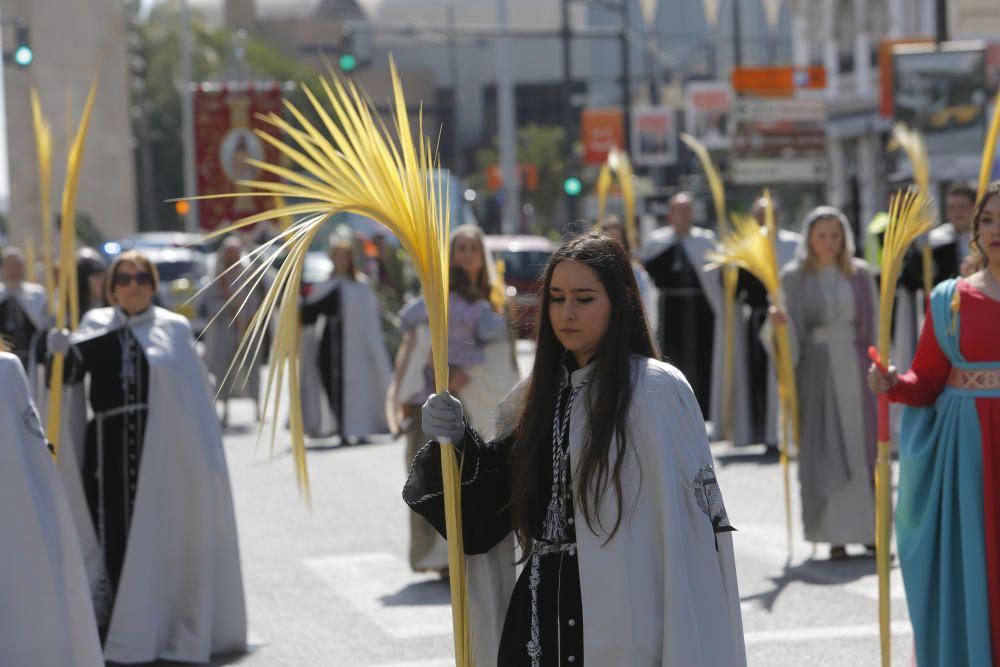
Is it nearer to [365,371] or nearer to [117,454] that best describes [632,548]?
[117,454]

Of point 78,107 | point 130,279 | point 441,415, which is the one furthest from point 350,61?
point 441,415

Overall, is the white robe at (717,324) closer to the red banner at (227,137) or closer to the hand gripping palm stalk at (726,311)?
the hand gripping palm stalk at (726,311)

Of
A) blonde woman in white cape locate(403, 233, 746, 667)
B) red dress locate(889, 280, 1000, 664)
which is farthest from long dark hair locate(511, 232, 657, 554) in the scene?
red dress locate(889, 280, 1000, 664)

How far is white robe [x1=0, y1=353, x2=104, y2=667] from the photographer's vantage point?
19.0 ft

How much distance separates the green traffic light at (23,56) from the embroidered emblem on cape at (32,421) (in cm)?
A: 1618

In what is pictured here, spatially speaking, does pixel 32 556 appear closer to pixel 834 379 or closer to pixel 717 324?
pixel 834 379

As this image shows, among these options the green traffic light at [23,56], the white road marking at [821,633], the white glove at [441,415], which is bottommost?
the white road marking at [821,633]

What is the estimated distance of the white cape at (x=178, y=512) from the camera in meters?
7.99

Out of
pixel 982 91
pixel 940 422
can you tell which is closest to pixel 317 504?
pixel 940 422

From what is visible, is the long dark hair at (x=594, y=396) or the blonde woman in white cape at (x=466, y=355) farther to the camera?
the blonde woman in white cape at (x=466, y=355)

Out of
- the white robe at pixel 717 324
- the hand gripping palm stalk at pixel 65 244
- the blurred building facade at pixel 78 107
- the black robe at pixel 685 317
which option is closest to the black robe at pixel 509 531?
the hand gripping palm stalk at pixel 65 244

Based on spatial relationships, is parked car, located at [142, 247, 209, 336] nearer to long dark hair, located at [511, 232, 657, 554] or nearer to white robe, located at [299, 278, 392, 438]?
white robe, located at [299, 278, 392, 438]

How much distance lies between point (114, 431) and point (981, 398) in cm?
366

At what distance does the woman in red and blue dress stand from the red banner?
16.2 m
